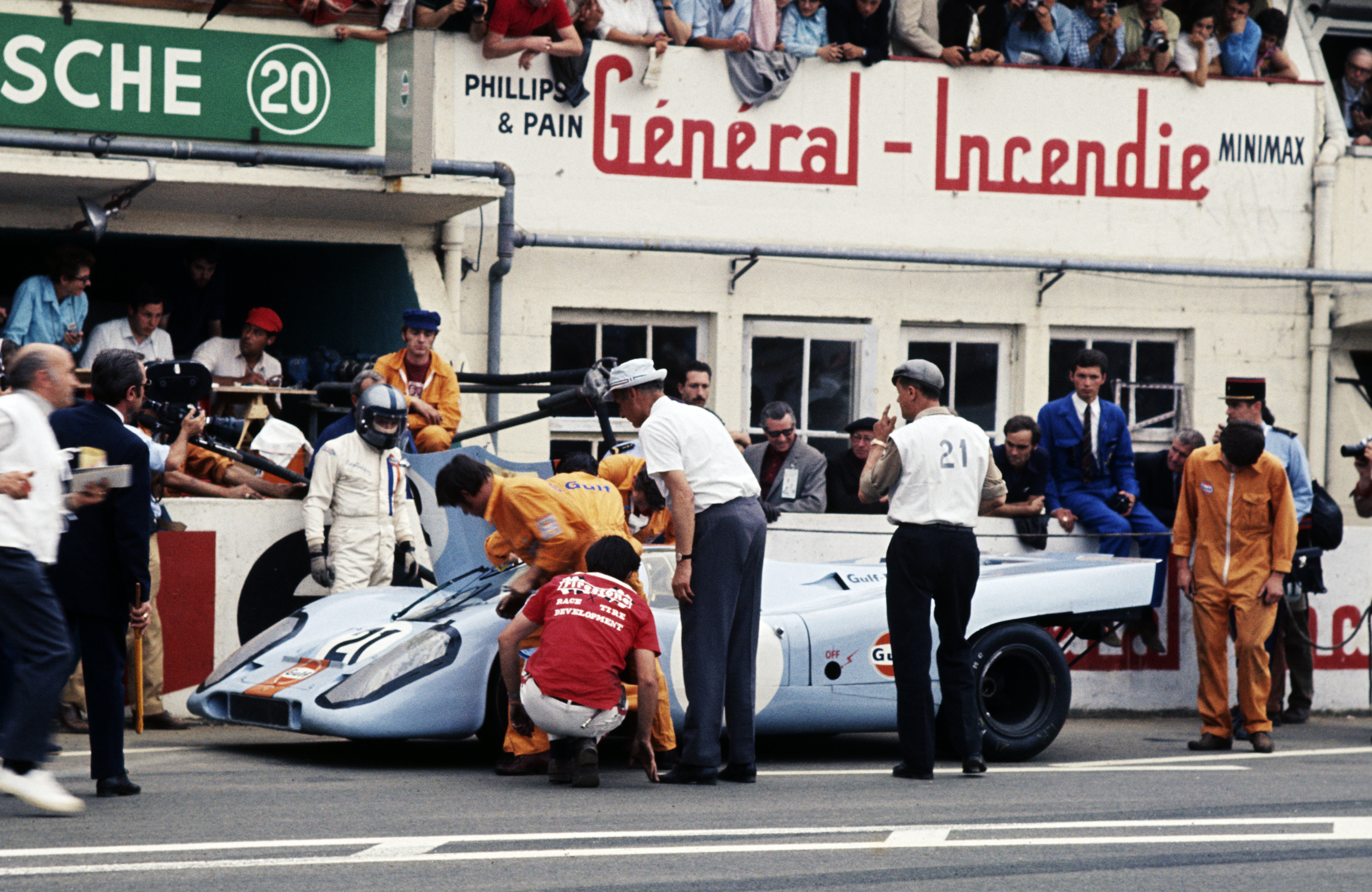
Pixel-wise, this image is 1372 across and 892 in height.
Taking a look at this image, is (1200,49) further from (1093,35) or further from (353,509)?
(353,509)

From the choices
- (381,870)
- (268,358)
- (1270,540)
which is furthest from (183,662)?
(1270,540)

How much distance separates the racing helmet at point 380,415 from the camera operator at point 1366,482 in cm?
597

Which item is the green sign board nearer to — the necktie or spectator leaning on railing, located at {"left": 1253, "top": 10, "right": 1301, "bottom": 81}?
the necktie

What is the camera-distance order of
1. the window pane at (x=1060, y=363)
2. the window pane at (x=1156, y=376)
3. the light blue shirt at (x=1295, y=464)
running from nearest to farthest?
the light blue shirt at (x=1295, y=464) < the window pane at (x=1060, y=363) < the window pane at (x=1156, y=376)

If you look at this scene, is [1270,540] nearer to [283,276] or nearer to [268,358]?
[268,358]

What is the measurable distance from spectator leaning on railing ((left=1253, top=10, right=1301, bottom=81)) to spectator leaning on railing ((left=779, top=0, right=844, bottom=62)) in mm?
3982

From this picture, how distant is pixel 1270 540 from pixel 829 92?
5.95m

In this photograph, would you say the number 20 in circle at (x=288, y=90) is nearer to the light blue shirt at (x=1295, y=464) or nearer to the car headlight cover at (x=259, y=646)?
the car headlight cover at (x=259, y=646)

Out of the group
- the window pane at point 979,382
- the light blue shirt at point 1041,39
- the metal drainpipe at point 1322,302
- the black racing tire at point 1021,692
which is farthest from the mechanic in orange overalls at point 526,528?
the metal drainpipe at point 1322,302

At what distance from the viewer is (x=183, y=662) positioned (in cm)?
1080

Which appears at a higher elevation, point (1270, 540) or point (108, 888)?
point (1270, 540)

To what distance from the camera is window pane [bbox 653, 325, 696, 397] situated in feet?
48.1

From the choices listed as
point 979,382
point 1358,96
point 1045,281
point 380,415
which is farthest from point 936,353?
point 380,415

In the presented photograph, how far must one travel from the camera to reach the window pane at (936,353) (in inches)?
605
